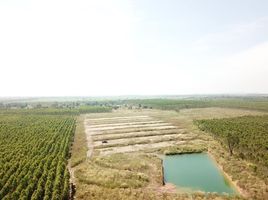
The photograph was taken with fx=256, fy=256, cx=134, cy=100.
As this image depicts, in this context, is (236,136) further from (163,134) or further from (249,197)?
(249,197)

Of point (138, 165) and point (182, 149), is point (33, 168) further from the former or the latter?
point (182, 149)

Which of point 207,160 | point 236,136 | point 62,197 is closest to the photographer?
point 62,197

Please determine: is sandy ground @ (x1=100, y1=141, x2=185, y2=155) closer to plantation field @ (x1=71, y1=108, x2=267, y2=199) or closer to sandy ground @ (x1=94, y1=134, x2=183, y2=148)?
plantation field @ (x1=71, y1=108, x2=267, y2=199)

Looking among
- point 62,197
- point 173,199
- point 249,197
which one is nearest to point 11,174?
point 62,197

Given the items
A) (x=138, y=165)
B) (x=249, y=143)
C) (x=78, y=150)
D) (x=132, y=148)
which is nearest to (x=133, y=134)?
(x=132, y=148)

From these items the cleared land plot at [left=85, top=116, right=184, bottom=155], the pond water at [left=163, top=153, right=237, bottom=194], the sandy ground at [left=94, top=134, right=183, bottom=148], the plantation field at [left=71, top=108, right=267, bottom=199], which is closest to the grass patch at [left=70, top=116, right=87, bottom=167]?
the plantation field at [left=71, top=108, right=267, bottom=199]

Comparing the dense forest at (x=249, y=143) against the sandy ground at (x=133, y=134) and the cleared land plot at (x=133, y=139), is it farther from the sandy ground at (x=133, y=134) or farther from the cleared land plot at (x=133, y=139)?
the sandy ground at (x=133, y=134)

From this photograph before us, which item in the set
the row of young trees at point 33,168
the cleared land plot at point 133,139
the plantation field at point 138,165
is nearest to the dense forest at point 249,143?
the plantation field at point 138,165

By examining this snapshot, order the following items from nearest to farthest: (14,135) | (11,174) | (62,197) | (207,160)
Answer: (62,197), (11,174), (207,160), (14,135)
